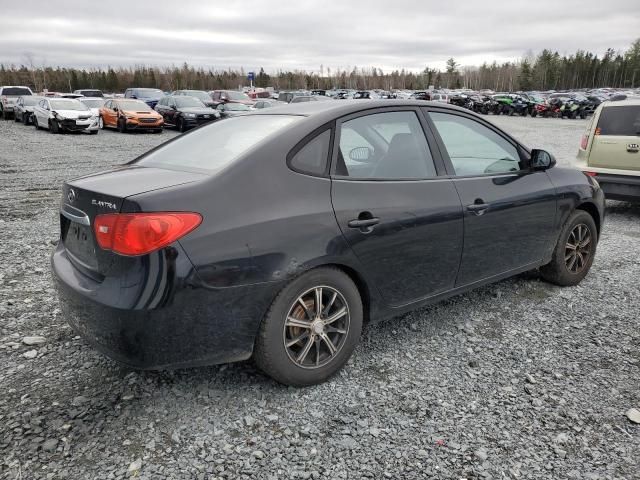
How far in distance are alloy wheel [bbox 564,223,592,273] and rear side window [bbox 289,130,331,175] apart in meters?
2.64

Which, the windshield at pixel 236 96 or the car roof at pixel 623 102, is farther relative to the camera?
the windshield at pixel 236 96

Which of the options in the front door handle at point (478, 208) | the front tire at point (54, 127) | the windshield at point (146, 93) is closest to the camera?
the front door handle at point (478, 208)

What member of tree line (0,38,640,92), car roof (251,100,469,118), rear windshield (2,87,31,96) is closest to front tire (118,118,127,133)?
rear windshield (2,87,31,96)

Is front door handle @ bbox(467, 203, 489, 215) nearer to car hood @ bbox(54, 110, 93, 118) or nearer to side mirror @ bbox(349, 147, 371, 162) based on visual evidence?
side mirror @ bbox(349, 147, 371, 162)

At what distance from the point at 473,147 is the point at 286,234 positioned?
2063 millimetres

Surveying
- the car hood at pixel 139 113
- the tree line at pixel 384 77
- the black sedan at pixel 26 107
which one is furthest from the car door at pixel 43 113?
the tree line at pixel 384 77

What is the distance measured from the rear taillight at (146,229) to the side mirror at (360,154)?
1086mm

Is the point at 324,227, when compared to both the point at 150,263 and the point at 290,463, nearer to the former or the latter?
the point at 150,263

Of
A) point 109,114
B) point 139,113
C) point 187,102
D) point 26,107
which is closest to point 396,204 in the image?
point 139,113

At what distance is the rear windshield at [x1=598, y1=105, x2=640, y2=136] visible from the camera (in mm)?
6930

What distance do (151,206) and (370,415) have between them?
1556mm

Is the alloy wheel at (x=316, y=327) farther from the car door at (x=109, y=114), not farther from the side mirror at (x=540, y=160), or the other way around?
the car door at (x=109, y=114)

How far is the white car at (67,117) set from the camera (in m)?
20.6

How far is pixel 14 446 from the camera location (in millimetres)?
2404
